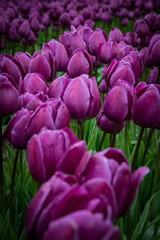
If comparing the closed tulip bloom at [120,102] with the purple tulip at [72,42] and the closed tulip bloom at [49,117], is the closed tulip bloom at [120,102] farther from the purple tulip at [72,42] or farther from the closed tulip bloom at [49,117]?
the purple tulip at [72,42]

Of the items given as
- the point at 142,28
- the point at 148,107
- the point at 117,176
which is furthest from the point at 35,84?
the point at 142,28

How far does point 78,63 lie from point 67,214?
0.74 meters

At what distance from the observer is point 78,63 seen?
1.04 metres

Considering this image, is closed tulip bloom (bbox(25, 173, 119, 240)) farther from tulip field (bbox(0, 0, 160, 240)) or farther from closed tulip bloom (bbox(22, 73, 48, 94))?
closed tulip bloom (bbox(22, 73, 48, 94))

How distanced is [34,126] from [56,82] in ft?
0.88

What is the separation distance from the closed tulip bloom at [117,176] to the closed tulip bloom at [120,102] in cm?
27

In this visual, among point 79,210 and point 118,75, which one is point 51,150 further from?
point 118,75

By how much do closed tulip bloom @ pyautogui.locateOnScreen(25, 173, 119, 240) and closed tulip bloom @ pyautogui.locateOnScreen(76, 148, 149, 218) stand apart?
34 millimetres

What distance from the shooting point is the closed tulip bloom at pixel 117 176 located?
1.48 ft

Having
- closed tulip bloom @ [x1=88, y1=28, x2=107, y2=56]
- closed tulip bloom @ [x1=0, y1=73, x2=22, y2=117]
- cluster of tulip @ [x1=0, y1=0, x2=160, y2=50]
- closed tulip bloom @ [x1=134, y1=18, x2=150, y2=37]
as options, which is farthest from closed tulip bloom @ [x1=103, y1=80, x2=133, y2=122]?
cluster of tulip @ [x1=0, y1=0, x2=160, y2=50]

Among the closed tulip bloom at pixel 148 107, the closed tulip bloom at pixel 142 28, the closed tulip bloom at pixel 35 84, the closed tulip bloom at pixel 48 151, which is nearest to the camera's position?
the closed tulip bloom at pixel 48 151

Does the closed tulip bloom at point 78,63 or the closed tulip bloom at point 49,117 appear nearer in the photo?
the closed tulip bloom at point 49,117

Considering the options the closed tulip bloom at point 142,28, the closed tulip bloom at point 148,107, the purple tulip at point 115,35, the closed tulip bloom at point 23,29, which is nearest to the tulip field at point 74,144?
the closed tulip bloom at point 148,107

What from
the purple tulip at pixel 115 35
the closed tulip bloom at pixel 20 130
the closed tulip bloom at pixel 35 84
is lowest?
the closed tulip bloom at pixel 20 130
